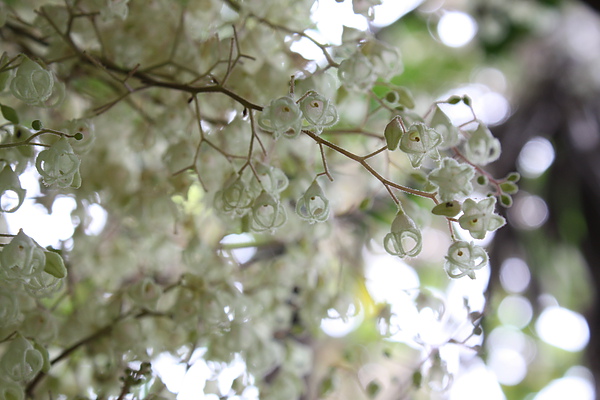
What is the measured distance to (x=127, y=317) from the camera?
58 cm

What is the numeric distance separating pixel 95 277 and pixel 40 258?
0.94 feet

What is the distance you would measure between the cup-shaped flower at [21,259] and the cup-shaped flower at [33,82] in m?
0.09

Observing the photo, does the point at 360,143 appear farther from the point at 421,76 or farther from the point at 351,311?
the point at 421,76

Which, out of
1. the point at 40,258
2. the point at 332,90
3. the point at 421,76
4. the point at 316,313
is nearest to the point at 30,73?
the point at 40,258

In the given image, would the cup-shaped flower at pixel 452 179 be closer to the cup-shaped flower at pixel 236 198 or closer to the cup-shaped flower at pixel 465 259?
the cup-shaped flower at pixel 465 259

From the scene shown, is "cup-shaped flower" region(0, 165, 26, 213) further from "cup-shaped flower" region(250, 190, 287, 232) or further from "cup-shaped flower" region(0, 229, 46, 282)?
"cup-shaped flower" region(250, 190, 287, 232)

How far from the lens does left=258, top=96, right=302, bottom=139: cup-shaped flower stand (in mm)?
390

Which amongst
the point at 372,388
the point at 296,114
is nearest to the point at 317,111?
the point at 296,114

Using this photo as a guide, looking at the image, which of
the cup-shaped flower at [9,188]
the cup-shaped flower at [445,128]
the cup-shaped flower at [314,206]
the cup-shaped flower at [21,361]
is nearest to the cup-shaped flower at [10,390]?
the cup-shaped flower at [21,361]

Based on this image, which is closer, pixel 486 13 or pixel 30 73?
pixel 30 73

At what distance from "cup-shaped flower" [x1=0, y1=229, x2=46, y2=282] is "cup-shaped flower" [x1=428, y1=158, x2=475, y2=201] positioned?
0.26m

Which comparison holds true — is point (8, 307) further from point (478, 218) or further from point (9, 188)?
point (478, 218)

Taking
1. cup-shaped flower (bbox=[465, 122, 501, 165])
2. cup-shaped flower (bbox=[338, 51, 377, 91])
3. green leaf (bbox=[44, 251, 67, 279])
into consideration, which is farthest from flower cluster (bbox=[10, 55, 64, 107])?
cup-shaped flower (bbox=[465, 122, 501, 165])

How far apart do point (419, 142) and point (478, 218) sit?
62 mm
